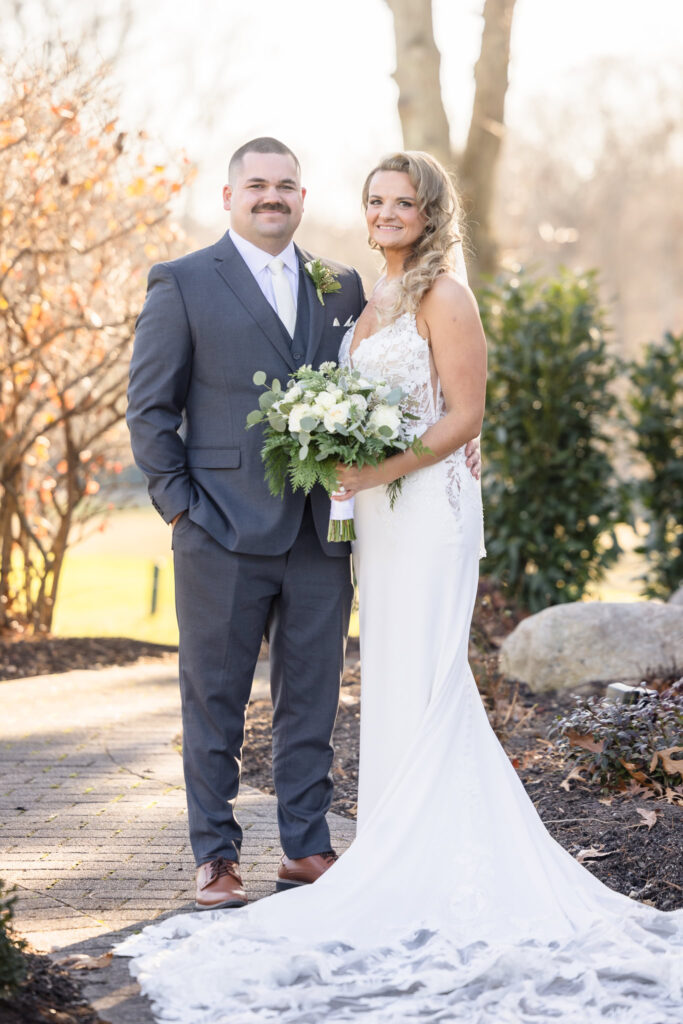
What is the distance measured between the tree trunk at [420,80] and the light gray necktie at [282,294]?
21.2ft

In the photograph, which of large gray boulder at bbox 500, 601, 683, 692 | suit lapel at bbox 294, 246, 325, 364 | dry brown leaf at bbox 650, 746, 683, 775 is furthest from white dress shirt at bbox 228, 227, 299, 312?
large gray boulder at bbox 500, 601, 683, 692

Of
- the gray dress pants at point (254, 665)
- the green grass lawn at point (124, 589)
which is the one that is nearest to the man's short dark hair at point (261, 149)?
the gray dress pants at point (254, 665)

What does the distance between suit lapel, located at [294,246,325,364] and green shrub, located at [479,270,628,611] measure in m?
4.89

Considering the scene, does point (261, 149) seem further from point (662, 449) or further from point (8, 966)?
point (662, 449)

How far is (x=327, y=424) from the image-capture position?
3.51 metres

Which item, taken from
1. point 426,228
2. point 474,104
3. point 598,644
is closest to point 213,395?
point 426,228

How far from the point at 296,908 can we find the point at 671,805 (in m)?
1.62

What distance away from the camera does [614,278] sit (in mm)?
43406

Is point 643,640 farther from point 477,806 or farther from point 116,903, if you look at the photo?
point 116,903

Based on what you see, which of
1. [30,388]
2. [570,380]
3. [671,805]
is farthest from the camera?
[570,380]

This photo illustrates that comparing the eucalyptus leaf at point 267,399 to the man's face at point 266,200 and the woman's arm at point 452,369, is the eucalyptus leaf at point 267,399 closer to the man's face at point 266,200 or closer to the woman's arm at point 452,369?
the woman's arm at point 452,369

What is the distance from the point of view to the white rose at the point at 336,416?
3.50 metres

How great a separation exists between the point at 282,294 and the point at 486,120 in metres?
7.33

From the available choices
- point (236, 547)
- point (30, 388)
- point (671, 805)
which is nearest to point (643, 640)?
point (671, 805)
